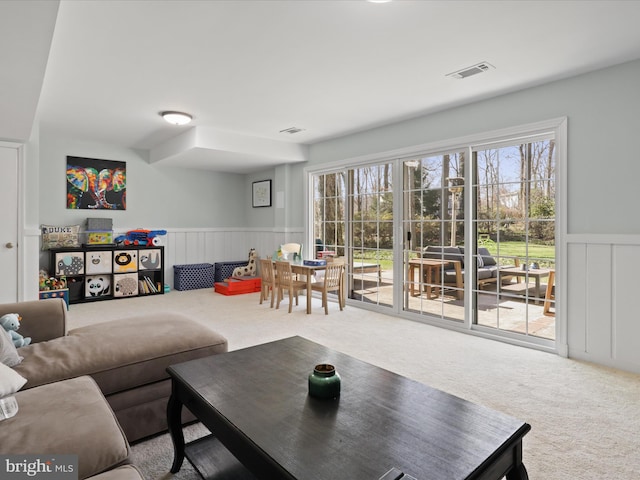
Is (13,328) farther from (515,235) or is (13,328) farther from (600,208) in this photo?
(600,208)

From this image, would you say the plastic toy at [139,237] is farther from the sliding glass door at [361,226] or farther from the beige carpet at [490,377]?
the sliding glass door at [361,226]

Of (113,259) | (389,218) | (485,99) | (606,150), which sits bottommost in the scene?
(113,259)

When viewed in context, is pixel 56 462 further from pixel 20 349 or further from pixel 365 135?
pixel 365 135

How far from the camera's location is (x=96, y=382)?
5.91 ft

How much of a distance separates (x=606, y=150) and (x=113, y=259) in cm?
626

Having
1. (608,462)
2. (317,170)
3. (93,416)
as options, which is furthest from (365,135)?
(93,416)

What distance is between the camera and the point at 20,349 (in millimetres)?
1966

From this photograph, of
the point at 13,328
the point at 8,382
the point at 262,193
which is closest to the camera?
the point at 8,382

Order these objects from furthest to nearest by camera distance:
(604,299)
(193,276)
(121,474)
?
(193,276) < (604,299) < (121,474)

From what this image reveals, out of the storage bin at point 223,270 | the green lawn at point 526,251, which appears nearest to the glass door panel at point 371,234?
the green lawn at point 526,251

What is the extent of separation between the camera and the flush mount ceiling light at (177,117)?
169 inches

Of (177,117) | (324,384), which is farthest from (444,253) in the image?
(177,117)

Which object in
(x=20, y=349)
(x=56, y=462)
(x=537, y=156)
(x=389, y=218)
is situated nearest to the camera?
(x=56, y=462)

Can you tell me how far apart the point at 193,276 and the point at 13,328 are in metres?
4.62
